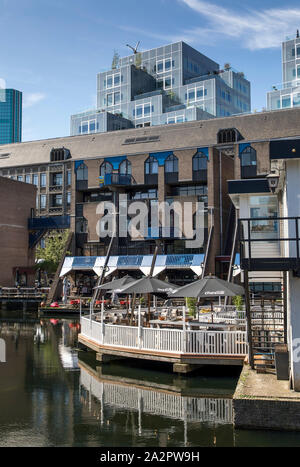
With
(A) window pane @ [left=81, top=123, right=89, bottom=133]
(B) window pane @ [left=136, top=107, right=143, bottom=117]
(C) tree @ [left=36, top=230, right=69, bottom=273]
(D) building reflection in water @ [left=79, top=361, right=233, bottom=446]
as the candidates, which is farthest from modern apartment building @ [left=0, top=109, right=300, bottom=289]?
Answer: (B) window pane @ [left=136, top=107, right=143, bottom=117]

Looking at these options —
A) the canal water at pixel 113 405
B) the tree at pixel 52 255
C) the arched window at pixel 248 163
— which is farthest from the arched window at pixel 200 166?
the canal water at pixel 113 405

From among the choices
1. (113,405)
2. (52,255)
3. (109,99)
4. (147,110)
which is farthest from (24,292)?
(109,99)

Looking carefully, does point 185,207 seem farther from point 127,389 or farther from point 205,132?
point 127,389

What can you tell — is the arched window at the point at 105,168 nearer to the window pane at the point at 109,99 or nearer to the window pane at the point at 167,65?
the window pane at the point at 109,99

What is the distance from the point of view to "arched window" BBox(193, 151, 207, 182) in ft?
175

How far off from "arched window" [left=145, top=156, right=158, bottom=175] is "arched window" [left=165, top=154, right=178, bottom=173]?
1342 mm

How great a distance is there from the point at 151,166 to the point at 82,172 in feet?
28.0

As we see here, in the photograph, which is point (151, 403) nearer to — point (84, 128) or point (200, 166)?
point (200, 166)

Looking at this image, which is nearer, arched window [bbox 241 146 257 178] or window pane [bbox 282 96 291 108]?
arched window [bbox 241 146 257 178]

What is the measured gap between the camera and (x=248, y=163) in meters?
53.1

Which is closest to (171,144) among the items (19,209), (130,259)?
(130,259)

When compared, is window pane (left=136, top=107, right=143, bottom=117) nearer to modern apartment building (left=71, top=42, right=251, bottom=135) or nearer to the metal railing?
modern apartment building (left=71, top=42, right=251, bottom=135)

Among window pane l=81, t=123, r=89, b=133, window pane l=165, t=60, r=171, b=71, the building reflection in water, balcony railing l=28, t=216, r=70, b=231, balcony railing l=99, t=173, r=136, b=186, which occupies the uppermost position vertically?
window pane l=165, t=60, r=171, b=71
